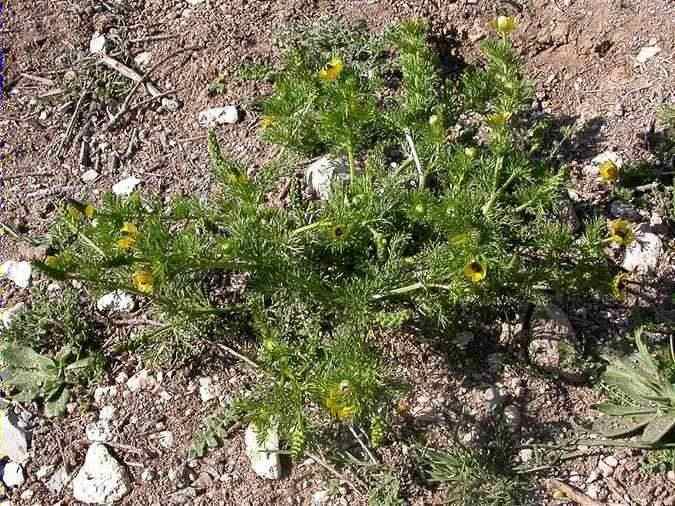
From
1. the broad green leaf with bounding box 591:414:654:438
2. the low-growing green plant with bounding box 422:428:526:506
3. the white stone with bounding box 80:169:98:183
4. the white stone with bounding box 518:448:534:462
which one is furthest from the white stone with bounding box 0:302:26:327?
the broad green leaf with bounding box 591:414:654:438

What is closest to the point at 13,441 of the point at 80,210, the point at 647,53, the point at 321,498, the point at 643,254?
the point at 80,210

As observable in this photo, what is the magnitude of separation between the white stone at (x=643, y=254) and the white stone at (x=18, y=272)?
2.28 meters

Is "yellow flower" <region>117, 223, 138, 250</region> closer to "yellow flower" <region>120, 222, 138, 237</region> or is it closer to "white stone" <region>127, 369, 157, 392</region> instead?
"yellow flower" <region>120, 222, 138, 237</region>

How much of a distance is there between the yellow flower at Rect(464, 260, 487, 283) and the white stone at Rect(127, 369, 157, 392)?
48.5 inches

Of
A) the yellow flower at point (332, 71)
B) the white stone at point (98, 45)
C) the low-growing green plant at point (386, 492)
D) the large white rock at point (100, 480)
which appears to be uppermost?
the yellow flower at point (332, 71)

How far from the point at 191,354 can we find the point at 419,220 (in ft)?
3.12

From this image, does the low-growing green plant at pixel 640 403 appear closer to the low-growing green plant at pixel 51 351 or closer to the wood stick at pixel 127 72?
the low-growing green plant at pixel 51 351

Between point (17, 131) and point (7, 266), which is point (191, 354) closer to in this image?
point (7, 266)

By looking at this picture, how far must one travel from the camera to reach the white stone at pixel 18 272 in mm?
3188

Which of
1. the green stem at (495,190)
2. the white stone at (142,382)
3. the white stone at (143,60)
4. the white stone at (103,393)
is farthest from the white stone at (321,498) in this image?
the white stone at (143,60)

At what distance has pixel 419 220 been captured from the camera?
2.69 m

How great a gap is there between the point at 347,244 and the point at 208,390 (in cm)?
72

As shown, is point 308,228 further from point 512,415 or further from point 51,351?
point 51,351

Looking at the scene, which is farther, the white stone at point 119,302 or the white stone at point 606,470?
the white stone at point 119,302
